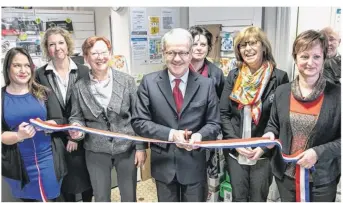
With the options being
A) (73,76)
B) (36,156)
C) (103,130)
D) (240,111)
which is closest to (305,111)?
(240,111)

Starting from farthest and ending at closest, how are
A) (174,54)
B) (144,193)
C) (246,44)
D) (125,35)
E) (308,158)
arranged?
(125,35), (144,193), (246,44), (174,54), (308,158)

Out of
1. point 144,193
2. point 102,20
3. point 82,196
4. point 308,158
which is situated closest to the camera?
point 308,158

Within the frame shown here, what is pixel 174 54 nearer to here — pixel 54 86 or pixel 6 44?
pixel 54 86

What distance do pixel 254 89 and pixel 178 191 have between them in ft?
2.58

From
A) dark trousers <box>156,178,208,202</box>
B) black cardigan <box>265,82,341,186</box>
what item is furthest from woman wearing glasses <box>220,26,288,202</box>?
dark trousers <box>156,178,208,202</box>

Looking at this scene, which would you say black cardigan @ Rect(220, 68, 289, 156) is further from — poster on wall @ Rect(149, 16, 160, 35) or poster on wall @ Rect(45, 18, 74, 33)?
poster on wall @ Rect(45, 18, 74, 33)

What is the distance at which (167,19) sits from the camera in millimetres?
3676

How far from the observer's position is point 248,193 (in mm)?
2057

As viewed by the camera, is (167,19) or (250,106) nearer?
(250,106)

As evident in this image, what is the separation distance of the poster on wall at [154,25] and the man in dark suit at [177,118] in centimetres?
171

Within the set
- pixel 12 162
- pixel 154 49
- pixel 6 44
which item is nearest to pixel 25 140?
pixel 12 162

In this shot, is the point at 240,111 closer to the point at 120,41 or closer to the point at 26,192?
the point at 26,192

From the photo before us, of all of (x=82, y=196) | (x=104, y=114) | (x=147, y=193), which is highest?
(x=104, y=114)

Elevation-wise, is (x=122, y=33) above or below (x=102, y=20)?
below
